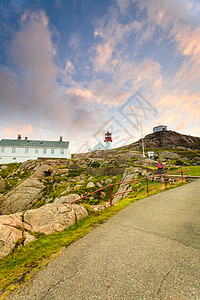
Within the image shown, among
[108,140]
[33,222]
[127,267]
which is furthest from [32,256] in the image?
[108,140]

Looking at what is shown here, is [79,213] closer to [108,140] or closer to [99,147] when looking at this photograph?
[99,147]

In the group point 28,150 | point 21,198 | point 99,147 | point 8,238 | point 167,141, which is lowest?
point 21,198

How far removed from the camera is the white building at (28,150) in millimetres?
45509

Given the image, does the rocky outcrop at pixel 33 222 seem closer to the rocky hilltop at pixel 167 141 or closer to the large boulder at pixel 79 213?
the large boulder at pixel 79 213

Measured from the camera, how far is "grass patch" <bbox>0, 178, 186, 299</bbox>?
9.29 feet

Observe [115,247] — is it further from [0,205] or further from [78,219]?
[0,205]

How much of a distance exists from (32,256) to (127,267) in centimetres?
265

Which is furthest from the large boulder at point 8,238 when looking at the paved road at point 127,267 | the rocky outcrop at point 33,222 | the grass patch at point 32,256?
the paved road at point 127,267

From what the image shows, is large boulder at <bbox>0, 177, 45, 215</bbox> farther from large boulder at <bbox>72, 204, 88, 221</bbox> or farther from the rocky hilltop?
the rocky hilltop

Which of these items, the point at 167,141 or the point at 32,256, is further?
the point at 167,141

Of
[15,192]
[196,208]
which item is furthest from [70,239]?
[15,192]

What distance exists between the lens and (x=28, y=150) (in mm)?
46562

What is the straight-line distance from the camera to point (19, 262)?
3477 millimetres

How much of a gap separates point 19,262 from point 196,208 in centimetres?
788
